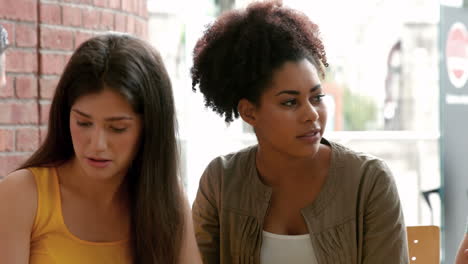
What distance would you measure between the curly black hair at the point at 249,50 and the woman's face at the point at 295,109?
0.12 ft

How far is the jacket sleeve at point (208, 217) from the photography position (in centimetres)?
228

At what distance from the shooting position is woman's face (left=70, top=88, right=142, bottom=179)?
172 cm

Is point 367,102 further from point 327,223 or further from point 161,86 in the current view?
point 161,86

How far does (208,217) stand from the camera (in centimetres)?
230

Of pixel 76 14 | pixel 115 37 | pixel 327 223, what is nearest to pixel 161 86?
pixel 115 37

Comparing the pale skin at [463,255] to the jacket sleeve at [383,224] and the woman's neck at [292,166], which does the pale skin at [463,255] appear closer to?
the jacket sleeve at [383,224]

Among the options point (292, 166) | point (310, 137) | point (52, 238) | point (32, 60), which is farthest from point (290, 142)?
point (32, 60)

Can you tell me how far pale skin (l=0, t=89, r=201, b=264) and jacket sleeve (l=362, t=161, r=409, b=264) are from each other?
75 centimetres

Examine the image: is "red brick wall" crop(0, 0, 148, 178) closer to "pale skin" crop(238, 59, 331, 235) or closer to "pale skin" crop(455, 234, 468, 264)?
"pale skin" crop(238, 59, 331, 235)

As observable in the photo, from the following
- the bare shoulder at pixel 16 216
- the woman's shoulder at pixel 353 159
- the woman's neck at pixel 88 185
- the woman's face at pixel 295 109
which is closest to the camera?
the bare shoulder at pixel 16 216

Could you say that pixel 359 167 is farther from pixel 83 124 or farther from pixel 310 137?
pixel 83 124

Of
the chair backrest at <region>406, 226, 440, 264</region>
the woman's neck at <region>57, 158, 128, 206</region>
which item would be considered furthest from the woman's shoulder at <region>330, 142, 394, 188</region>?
the woman's neck at <region>57, 158, 128, 206</region>

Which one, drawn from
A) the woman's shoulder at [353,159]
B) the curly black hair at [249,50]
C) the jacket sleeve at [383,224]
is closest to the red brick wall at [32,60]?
the curly black hair at [249,50]

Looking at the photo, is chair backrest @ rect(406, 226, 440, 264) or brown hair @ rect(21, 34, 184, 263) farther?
chair backrest @ rect(406, 226, 440, 264)
